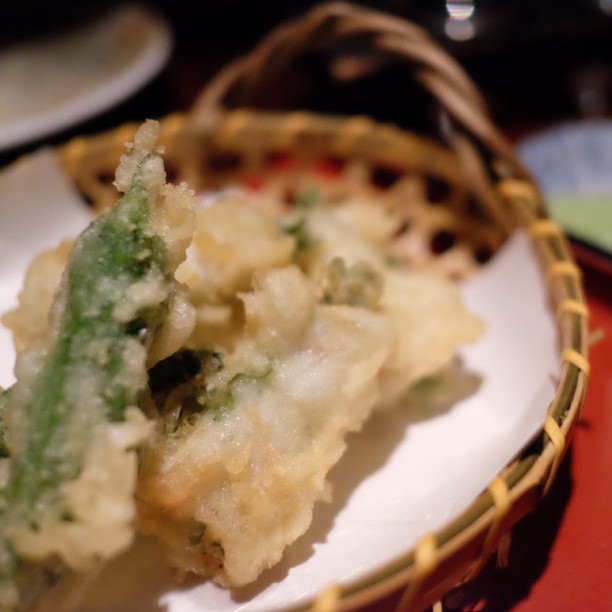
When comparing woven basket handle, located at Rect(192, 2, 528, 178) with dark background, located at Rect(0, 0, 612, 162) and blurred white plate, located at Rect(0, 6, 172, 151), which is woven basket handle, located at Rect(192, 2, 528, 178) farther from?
blurred white plate, located at Rect(0, 6, 172, 151)

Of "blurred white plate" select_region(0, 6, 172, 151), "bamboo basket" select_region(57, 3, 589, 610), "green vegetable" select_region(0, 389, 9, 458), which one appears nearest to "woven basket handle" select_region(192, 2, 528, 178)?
"bamboo basket" select_region(57, 3, 589, 610)

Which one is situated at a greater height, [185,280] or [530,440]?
[185,280]

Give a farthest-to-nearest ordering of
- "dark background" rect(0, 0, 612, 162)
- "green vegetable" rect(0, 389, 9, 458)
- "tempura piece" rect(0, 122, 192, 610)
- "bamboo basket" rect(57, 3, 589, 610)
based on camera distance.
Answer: "dark background" rect(0, 0, 612, 162)
"bamboo basket" rect(57, 3, 589, 610)
"green vegetable" rect(0, 389, 9, 458)
"tempura piece" rect(0, 122, 192, 610)

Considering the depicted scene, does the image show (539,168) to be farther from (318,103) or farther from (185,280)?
(185,280)

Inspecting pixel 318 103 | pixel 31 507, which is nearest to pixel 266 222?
pixel 31 507

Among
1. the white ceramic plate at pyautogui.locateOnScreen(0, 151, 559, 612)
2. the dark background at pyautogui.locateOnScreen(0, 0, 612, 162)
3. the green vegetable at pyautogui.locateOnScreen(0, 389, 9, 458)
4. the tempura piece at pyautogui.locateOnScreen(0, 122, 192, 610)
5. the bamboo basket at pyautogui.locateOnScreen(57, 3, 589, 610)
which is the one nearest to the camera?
the tempura piece at pyautogui.locateOnScreen(0, 122, 192, 610)

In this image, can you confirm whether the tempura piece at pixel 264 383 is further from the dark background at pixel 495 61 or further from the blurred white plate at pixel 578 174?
the dark background at pixel 495 61
